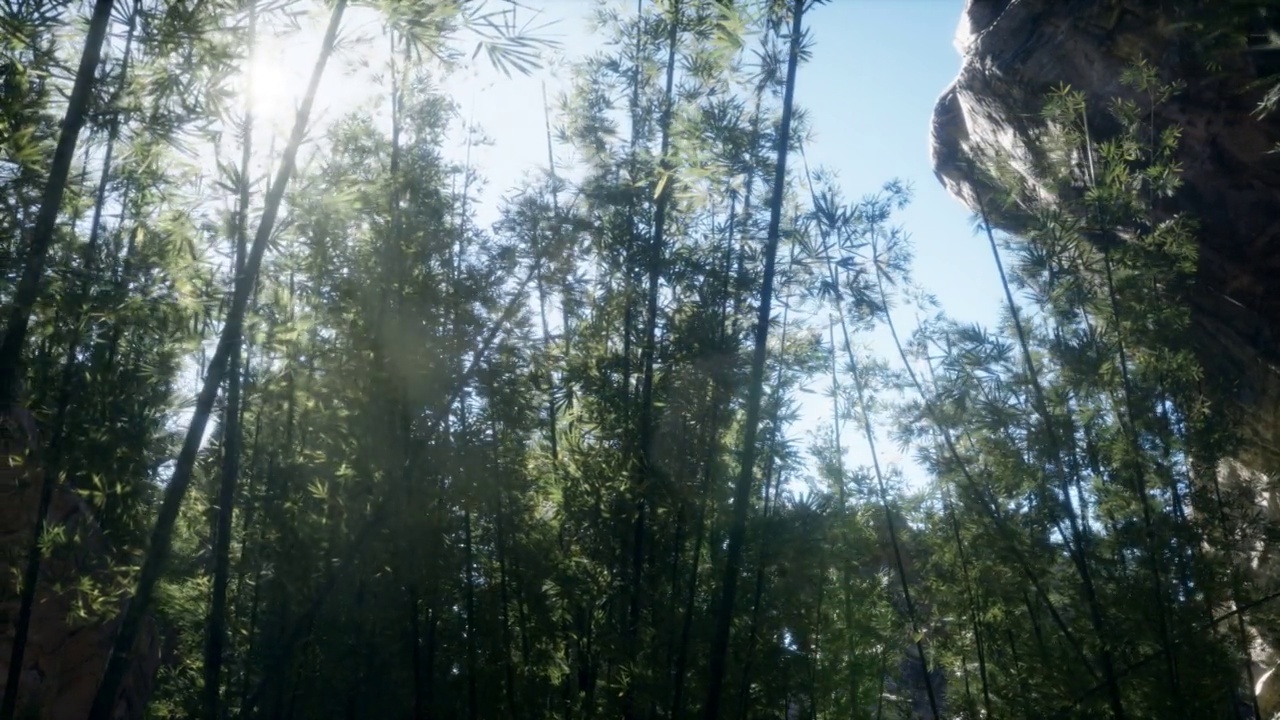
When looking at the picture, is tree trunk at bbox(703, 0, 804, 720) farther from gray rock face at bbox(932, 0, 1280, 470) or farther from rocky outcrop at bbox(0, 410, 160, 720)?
gray rock face at bbox(932, 0, 1280, 470)

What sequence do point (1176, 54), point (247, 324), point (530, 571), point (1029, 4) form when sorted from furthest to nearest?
point (1029, 4)
point (1176, 54)
point (530, 571)
point (247, 324)

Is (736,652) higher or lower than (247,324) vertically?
lower

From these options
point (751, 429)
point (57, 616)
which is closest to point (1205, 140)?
point (751, 429)

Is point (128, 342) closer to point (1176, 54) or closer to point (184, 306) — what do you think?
point (184, 306)

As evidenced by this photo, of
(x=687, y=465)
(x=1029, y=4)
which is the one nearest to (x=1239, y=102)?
(x=1029, y=4)

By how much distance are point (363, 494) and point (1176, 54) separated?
7.52m

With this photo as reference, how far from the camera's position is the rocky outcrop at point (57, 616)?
647 cm

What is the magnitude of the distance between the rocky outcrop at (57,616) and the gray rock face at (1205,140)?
25.4 ft

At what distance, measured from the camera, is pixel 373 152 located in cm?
653

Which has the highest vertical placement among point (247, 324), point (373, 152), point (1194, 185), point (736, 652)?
point (1194, 185)

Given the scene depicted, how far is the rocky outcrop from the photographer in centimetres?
647

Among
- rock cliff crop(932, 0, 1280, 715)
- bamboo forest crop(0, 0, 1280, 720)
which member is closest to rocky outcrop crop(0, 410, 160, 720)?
bamboo forest crop(0, 0, 1280, 720)

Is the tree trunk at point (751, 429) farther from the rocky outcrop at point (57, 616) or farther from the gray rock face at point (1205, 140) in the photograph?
the gray rock face at point (1205, 140)

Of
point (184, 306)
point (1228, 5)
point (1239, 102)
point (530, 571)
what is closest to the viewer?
point (1228, 5)
